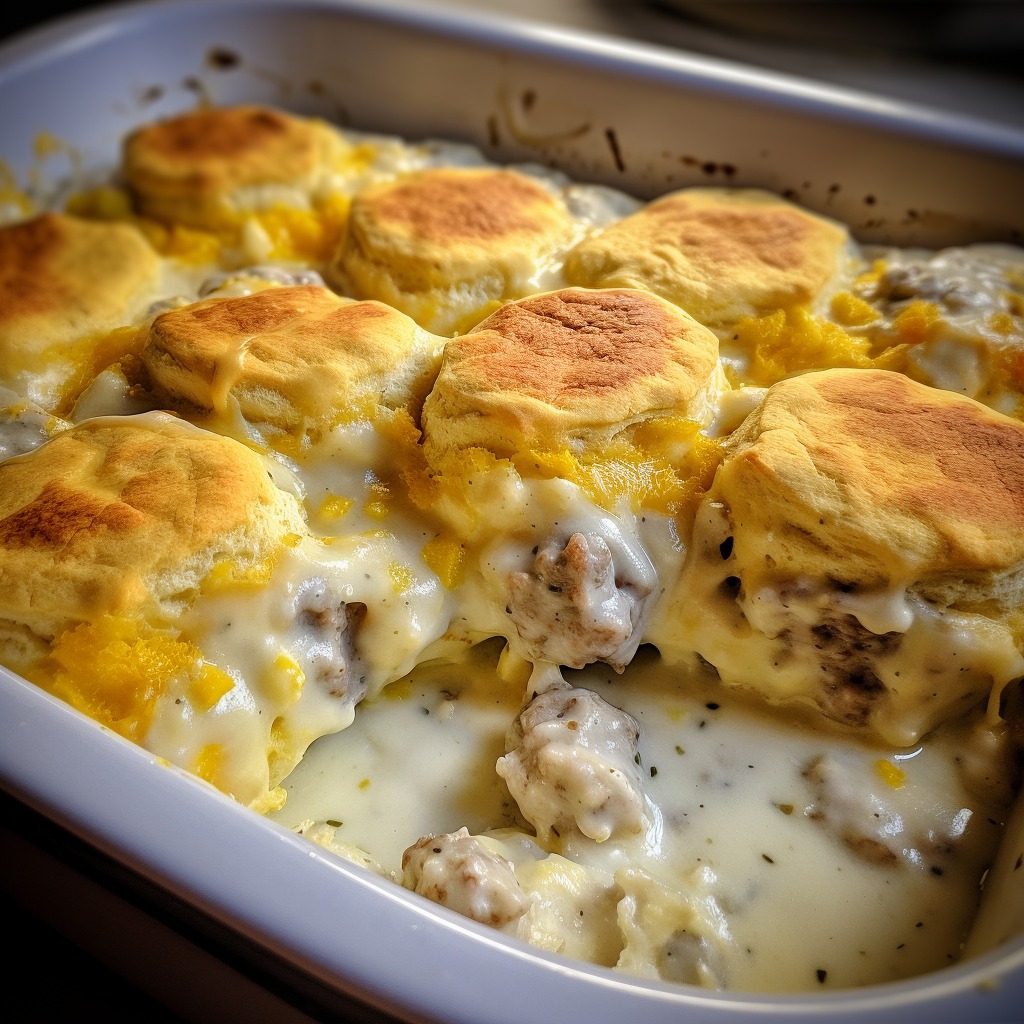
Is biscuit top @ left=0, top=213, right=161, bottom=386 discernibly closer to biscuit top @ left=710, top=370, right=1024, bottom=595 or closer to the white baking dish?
the white baking dish

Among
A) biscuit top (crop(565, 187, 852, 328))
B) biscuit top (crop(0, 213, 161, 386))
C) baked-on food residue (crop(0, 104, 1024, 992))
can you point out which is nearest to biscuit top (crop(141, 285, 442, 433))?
baked-on food residue (crop(0, 104, 1024, 992))

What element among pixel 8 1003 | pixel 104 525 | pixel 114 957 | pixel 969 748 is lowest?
pixel 8 1003

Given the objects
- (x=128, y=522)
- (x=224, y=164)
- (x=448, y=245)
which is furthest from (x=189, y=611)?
(x=224, y=164)

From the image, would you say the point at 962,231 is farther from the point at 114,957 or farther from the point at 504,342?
the point at 114,957

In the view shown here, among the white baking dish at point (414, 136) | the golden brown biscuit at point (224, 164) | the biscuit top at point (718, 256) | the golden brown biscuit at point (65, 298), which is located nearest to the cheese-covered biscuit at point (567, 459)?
the biscuit top at point (718, 256)

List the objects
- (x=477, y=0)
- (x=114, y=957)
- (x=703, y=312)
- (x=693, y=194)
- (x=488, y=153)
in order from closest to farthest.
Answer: (x=114, y=957) < (x=703, y=312) < (x=693, y=194) < (x=488, y=153) < (x=477, y=0)

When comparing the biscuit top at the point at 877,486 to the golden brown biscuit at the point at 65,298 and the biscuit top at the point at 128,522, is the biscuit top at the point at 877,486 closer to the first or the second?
the biscuit top at the point at 128,522

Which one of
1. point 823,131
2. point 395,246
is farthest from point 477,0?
point 395,246

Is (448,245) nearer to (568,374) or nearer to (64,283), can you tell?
(568,374)
